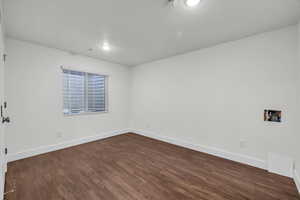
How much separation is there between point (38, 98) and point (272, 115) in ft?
14.9

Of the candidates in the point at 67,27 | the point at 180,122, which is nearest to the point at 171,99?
the point at 180,122

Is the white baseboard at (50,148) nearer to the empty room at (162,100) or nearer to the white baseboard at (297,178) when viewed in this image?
the empty room at (162,100)

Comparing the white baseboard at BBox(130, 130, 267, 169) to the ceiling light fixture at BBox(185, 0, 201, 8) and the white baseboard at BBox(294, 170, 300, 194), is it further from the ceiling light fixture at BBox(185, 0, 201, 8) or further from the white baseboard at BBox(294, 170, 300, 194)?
the ceiling light fixture at BBox(185, 0, 201, 8)

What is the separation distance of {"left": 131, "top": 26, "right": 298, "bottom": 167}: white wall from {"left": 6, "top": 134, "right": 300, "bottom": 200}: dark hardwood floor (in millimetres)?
504

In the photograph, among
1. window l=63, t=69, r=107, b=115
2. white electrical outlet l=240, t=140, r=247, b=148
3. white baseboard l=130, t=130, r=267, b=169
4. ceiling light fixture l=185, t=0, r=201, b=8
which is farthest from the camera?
window l=63, t=69, r=107, b=115

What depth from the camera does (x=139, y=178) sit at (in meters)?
2.00

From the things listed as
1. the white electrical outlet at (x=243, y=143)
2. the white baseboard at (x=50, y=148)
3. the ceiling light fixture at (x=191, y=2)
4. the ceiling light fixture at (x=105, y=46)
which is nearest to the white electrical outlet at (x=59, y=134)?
the white baseboard at (x=50, y=148)

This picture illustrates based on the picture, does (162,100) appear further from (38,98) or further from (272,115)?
(38,98)

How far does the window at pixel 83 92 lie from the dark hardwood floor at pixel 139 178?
1.18 meters

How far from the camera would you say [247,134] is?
2393 mm

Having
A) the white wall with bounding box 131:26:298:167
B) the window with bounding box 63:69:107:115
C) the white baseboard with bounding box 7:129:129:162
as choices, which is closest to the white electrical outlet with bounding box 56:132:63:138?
the white baseboard with bounding box 7:129:129:162

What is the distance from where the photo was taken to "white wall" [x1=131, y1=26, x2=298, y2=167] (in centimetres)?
207

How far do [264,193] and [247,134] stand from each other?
971mm

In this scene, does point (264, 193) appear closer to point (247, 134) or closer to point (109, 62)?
point (247, 134)
